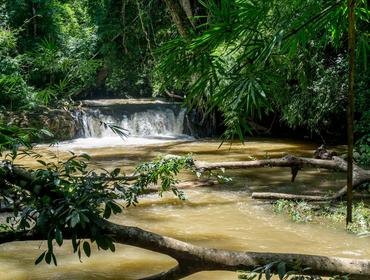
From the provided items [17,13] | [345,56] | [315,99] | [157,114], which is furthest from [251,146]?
[17,13]

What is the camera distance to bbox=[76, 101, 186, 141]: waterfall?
1834 cm

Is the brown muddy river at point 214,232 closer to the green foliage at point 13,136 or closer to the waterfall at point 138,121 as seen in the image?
the green foliage at point 13,136

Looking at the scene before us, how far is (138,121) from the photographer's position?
1911 centimetres

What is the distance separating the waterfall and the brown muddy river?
9882 mm

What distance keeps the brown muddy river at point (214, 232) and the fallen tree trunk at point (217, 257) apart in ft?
1.63

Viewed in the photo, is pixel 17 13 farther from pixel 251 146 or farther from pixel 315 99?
pixel 315 99

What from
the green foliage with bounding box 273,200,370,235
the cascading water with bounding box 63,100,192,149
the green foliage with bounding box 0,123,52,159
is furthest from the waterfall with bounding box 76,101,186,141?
the green foliage with bounding box 0,123,52,159

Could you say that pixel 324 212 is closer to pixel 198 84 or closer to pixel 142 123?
pixel 198 84

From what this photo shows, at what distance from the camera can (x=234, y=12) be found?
1760mm

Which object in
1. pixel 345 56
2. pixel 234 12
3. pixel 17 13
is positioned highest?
pixel 17 13

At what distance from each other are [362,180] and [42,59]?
14.6 feet

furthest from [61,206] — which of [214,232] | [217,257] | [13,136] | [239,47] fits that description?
[214,232]

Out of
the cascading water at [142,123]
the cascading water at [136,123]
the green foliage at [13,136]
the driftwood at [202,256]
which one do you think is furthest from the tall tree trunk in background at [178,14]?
the cascading water at [142,123]

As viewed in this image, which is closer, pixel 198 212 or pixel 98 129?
pixel 198 212
